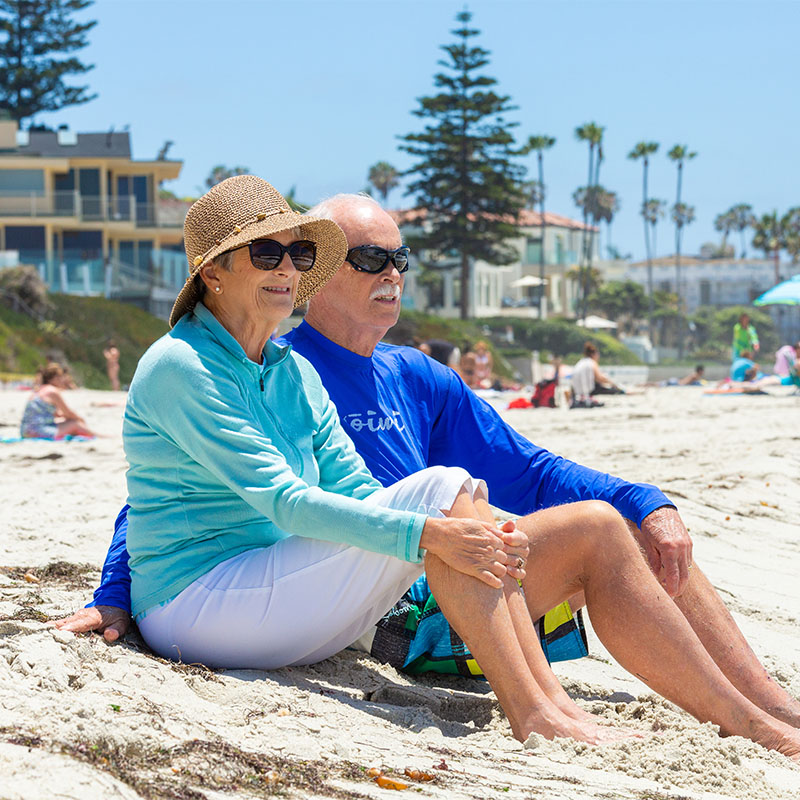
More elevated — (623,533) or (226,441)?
(226,441)

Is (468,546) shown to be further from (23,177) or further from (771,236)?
(771,236)

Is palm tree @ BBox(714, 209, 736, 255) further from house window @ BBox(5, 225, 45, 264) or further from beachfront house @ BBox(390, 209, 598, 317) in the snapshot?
house window @ BBox(5, 225, 45, 264)

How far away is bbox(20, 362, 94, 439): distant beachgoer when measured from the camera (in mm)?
11086

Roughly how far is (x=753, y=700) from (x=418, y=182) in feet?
141

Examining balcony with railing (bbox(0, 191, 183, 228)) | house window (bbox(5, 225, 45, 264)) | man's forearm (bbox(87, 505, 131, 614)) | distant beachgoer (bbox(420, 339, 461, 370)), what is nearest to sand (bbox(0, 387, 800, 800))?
man's forearm (bbox(87, 505, 131, 614))

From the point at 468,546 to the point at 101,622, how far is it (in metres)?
1.02

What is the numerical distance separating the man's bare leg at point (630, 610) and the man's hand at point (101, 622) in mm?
1070

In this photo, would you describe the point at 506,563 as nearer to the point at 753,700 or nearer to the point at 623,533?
the point at 623,533

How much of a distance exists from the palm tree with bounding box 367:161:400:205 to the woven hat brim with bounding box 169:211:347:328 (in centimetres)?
7337

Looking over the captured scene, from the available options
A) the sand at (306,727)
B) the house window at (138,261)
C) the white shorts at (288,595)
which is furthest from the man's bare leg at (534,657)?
the house window at (138,261)

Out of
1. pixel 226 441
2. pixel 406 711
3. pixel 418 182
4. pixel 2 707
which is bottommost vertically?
pixel 406 711

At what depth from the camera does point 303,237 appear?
3008mm

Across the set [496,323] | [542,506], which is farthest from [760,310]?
[542,506]

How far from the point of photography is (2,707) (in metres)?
2.18
